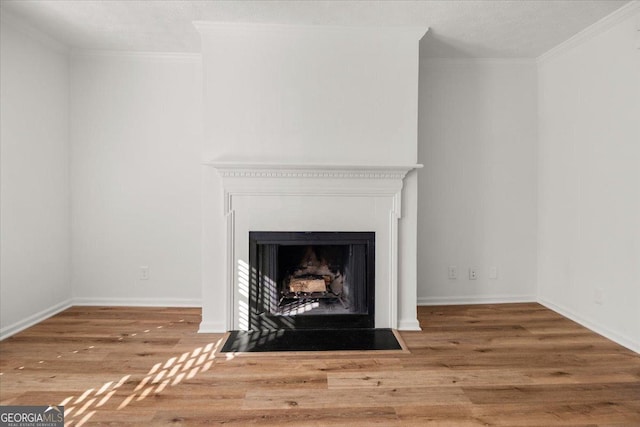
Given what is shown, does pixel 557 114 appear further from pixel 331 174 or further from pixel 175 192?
pixel 175 192

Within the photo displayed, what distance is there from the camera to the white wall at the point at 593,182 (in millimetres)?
2594

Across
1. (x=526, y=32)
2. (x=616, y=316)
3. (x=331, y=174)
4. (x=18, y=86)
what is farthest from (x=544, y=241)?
(x=18, y=86)

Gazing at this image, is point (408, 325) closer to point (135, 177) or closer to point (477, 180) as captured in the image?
point (477, 180)

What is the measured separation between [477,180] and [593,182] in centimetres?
92

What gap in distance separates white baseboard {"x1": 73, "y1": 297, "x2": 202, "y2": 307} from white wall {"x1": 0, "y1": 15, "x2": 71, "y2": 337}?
16 cm

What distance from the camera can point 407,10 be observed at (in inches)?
102

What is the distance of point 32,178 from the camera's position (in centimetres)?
296

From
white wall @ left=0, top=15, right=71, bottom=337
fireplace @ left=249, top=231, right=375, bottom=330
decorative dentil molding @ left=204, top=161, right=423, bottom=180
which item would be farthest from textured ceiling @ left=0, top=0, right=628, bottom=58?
fireplace @ left=249, top=231, right=375, bottom=330

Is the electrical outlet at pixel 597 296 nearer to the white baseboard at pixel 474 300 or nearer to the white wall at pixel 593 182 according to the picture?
the white wall at pixel 593 182

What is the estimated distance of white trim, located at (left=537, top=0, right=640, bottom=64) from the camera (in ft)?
8.34

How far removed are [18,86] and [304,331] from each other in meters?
2.89

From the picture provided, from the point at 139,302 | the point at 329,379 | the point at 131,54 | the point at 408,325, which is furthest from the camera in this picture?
the point at 139,302

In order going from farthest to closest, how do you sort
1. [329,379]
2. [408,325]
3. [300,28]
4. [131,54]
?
[131,54], [408,325], [300,28], [329,379]

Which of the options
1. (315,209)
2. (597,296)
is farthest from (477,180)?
(315,209)
